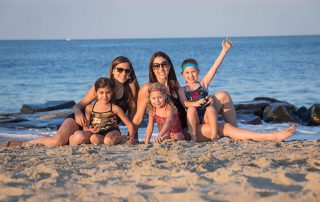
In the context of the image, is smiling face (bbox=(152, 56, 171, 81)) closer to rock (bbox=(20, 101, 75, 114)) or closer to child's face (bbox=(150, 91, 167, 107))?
child's face (bbox=(150, 91, 167, 107))

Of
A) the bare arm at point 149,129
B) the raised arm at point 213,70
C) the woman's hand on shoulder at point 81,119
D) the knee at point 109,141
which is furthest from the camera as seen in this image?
the raised arm at point 213,70

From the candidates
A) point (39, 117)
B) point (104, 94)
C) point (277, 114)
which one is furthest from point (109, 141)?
point (277, 114)

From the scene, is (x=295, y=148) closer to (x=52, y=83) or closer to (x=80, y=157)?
(x=80, y=157)

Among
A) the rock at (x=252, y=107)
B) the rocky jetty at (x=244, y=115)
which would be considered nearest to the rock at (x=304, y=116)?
the rocky jetty at (x=244, y=115)

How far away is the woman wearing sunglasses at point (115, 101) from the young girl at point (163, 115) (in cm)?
36

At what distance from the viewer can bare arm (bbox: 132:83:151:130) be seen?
6719 mm

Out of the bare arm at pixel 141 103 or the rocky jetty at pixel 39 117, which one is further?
the rocky jetty at pixel 39 117

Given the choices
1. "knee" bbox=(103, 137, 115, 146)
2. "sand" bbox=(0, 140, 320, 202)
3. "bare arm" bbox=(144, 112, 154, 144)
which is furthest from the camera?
"bare arm" bbox=(144, 112, 154, 144)

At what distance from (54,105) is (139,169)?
10.4m

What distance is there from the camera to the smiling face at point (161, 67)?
6793 millimetres

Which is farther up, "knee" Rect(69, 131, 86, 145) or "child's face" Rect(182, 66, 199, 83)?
"child's face" Rect(182, 66, 199, 83)

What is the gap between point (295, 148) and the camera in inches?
228

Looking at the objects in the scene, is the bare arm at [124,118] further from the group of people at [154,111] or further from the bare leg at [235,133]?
the bare leg at [235,133]

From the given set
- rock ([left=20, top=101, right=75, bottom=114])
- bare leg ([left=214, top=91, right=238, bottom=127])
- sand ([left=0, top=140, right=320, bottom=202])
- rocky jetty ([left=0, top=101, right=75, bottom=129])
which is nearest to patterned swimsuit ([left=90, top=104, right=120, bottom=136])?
sand ([left=0, top=140, right=320, bottom=202])
